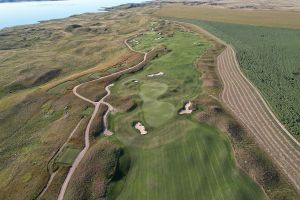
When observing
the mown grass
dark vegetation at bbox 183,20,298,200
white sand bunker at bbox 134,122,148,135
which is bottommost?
the mown grass

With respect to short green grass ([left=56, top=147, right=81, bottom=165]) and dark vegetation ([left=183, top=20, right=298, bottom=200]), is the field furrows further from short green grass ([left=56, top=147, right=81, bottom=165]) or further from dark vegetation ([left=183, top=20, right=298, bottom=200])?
short green grass ([left=56, top=147, right=81, bottom=165])

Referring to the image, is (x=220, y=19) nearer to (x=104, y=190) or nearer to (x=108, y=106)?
(x=108, y=106)

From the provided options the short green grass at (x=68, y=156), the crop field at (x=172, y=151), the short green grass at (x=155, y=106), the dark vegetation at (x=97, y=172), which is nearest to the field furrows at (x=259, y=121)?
the crop field at (x=172, y=151)

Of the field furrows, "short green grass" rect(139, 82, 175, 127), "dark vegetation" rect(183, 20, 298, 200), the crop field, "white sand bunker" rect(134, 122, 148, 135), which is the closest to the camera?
"dark vegetation" rect(183, 20, 298, 200)

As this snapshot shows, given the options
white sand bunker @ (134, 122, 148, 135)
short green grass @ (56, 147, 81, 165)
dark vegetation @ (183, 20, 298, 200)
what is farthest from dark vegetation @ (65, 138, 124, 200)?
dark vegetation @ (183, 20, 298, 200)

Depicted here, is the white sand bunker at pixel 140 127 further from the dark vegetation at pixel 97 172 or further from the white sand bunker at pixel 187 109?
the white sand bunker at pixel 187 109

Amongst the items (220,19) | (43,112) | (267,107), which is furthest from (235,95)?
(220,19)

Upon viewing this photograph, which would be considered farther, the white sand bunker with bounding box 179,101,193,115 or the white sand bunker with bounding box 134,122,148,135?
the white sand bunker with bounding box 179,101,193,115

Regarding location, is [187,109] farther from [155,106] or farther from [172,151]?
[172,151]
